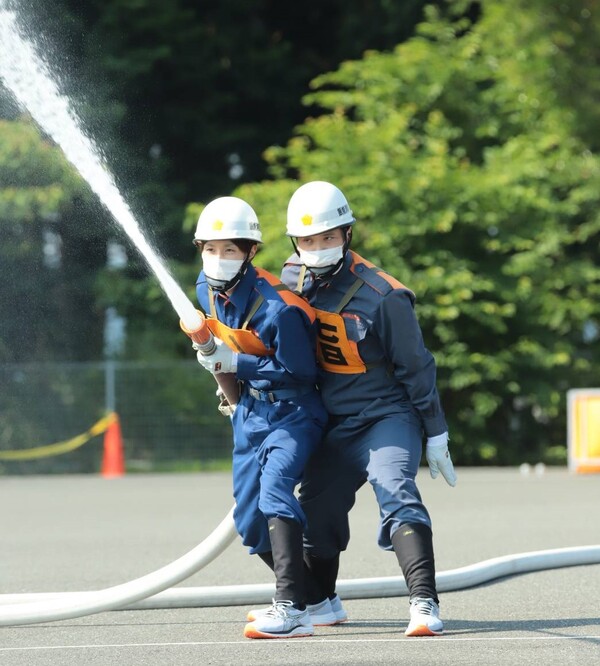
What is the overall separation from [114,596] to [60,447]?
1565 centimetres

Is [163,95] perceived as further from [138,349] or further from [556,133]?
[556,133]

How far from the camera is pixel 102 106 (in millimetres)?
20703

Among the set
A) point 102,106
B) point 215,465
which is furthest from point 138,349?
point 102,106

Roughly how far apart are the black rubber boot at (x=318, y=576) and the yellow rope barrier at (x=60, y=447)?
15345 mm

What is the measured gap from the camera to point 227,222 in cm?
637

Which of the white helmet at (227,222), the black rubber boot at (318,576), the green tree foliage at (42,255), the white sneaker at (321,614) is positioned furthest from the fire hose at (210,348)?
the green tree foliage at (42,255)

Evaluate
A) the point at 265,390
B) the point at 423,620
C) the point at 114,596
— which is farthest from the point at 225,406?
the point at 423,620

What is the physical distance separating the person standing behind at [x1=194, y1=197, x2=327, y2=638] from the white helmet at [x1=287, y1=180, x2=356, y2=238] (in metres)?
0.19

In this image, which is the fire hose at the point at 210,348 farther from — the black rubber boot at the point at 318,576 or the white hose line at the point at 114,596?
the black rubber boot at the point at 318,576

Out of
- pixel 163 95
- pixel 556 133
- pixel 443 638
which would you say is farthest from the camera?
pixel 163 95

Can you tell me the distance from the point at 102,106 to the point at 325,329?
14896 millimetres

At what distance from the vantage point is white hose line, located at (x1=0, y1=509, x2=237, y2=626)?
21.2 ft

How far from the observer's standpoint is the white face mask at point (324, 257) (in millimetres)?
6406

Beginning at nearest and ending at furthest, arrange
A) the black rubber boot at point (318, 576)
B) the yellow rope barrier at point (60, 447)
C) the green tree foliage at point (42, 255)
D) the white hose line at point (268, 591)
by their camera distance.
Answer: the black rubber boot at point (318, 576)
the white hose line at point (268, 591)
the green tree foliage at point (42, 255)
the yellow rope barrier at point (60, 447)
